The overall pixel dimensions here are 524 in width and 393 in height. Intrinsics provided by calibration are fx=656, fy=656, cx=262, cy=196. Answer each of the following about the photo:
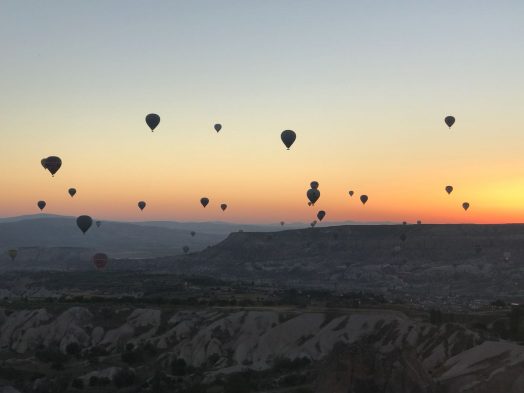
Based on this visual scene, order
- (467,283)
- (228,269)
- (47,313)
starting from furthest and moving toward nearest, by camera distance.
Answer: (228,269) → (467,283) → (47,313)

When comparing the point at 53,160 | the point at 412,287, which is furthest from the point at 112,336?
the point at 412,287

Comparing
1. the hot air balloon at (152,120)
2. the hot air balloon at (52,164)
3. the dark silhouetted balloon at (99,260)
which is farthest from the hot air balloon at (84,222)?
the hot air balloon at (152,120)

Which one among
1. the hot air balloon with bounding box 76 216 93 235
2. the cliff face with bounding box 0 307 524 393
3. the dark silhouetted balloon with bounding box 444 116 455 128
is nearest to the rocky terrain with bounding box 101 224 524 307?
the dark silhouetted balloon with bounding box 444 116 455 128

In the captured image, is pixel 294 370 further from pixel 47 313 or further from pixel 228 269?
pixel 228 269

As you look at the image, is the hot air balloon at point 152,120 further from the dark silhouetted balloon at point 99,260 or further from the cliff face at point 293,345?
the dark silhouetted balloon at point 99,260

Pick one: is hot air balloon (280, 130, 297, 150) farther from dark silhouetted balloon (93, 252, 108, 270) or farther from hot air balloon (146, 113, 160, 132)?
dark silhouetted balloon (93, 252, 108, 270)
